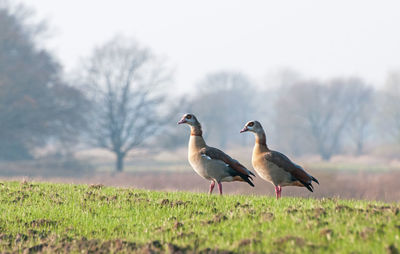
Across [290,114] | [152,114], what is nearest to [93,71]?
[152,114]

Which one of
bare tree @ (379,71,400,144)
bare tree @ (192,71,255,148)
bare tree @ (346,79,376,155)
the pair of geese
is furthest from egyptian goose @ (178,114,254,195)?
bare tree @ (346,79,376,155)

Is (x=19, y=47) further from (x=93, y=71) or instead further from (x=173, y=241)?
(x=173, y=241)

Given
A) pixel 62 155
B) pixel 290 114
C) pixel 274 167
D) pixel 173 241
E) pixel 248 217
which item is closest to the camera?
pixel 173 241

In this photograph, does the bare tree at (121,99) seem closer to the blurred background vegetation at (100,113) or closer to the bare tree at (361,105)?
the blurred background vegetation at (100,113)

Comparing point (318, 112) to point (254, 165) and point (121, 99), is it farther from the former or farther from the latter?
point (254, 165)

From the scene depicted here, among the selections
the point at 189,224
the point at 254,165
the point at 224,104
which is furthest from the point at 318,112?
the point at 189,224

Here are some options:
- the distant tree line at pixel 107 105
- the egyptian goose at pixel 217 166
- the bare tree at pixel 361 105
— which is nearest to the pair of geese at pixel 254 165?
the egyptian goose at pixel 217 166

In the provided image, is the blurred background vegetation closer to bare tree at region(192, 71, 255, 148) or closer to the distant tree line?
the distant tree line

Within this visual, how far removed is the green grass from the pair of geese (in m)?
0.49

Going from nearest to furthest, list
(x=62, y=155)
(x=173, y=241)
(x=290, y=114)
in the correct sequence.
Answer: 1. (x=173, y=241)
2. (x=62, y=155)
3. (x=290, y=114)

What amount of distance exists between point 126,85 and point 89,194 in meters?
38.7

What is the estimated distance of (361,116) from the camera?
254 feet

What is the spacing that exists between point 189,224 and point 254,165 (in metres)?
2.76

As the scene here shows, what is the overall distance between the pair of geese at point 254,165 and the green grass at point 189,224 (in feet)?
1.61
